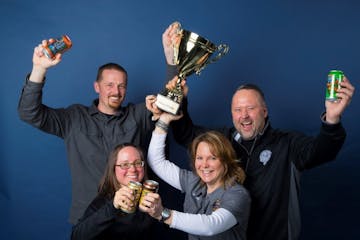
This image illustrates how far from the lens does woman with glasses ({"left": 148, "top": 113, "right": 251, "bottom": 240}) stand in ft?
5.69

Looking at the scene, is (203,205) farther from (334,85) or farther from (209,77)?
(209,77)

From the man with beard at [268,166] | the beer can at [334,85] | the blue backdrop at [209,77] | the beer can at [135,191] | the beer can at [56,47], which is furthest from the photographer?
the blue backdrop at [209,77]

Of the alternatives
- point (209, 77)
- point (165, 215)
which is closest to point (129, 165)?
point (165, 215)

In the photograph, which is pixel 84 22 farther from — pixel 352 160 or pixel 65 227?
pixel 352 160

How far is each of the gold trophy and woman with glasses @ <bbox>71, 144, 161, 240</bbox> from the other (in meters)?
0.26

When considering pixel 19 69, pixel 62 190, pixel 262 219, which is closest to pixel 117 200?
pixel 262 219

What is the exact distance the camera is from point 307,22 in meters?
2.99

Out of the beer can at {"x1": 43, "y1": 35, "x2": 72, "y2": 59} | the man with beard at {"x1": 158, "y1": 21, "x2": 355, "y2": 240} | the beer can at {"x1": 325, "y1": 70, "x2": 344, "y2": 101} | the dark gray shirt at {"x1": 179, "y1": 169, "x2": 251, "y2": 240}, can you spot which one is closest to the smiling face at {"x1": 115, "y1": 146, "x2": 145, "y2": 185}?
the dark gray shirt at {"x1": 179, "y1": 169, "x2": 251, "y2": 240}

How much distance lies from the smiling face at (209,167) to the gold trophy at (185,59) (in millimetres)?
274

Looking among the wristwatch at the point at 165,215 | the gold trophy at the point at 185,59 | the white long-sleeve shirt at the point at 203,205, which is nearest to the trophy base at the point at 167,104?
the gold trophy at the point at 185,59

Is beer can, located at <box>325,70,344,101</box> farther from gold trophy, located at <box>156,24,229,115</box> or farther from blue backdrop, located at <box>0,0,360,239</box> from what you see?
blue backdrop, located at <box>0,0,360,239</box>

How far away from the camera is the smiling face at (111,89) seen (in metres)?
2.46

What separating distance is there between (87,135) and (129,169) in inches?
19.9

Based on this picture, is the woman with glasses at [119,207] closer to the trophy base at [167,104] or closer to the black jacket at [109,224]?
the black jacket at [109,224]
